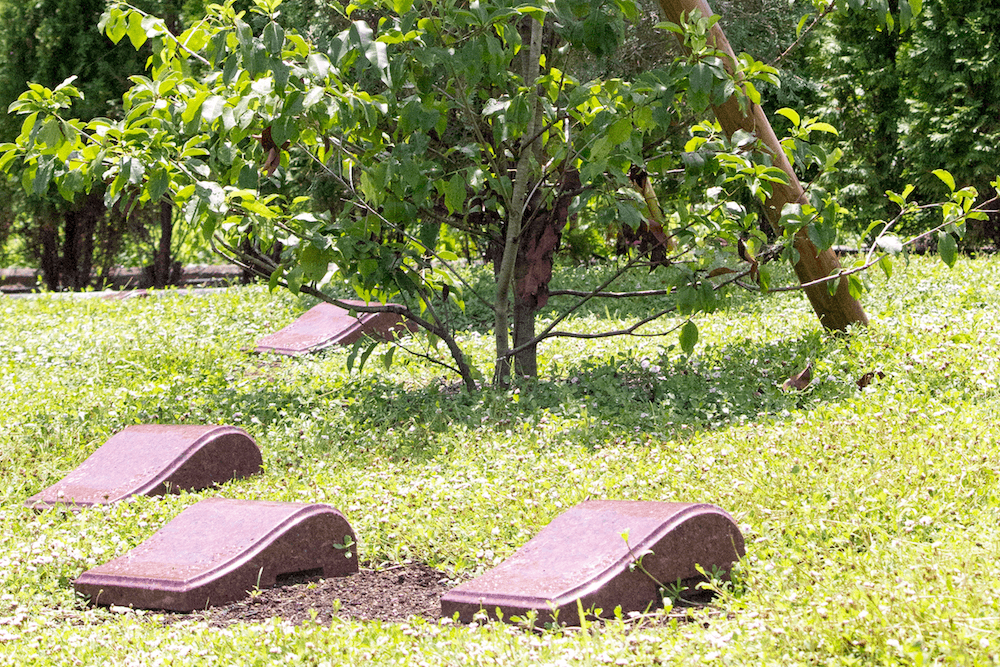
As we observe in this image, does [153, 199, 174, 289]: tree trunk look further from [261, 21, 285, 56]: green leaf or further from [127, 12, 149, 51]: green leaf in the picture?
[261, 21, 285, 56]: green leaf

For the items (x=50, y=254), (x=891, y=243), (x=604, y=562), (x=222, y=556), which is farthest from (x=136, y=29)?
(x=50, y=254)

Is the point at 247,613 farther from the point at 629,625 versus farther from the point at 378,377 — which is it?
the point at 378,377

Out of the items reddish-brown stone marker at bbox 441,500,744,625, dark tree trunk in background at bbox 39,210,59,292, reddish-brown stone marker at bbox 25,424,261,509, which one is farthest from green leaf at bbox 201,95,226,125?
dark tree trunk in background at bbox 39,210,59,292

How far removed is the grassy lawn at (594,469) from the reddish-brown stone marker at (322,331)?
23 cm

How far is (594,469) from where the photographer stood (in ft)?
13.5

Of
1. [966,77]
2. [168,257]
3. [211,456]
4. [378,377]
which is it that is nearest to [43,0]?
[168,257]

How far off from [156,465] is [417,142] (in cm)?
177

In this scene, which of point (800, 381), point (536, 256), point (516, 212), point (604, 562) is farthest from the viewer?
point (536, 256)

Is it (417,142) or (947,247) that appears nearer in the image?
(417,142)

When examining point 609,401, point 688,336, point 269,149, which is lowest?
point 609,401

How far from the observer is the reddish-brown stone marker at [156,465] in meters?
4.27

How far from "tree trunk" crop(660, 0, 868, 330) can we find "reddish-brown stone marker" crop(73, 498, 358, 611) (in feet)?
8.74

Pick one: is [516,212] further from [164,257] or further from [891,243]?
[164,257]

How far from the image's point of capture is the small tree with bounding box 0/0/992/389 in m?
4.02
